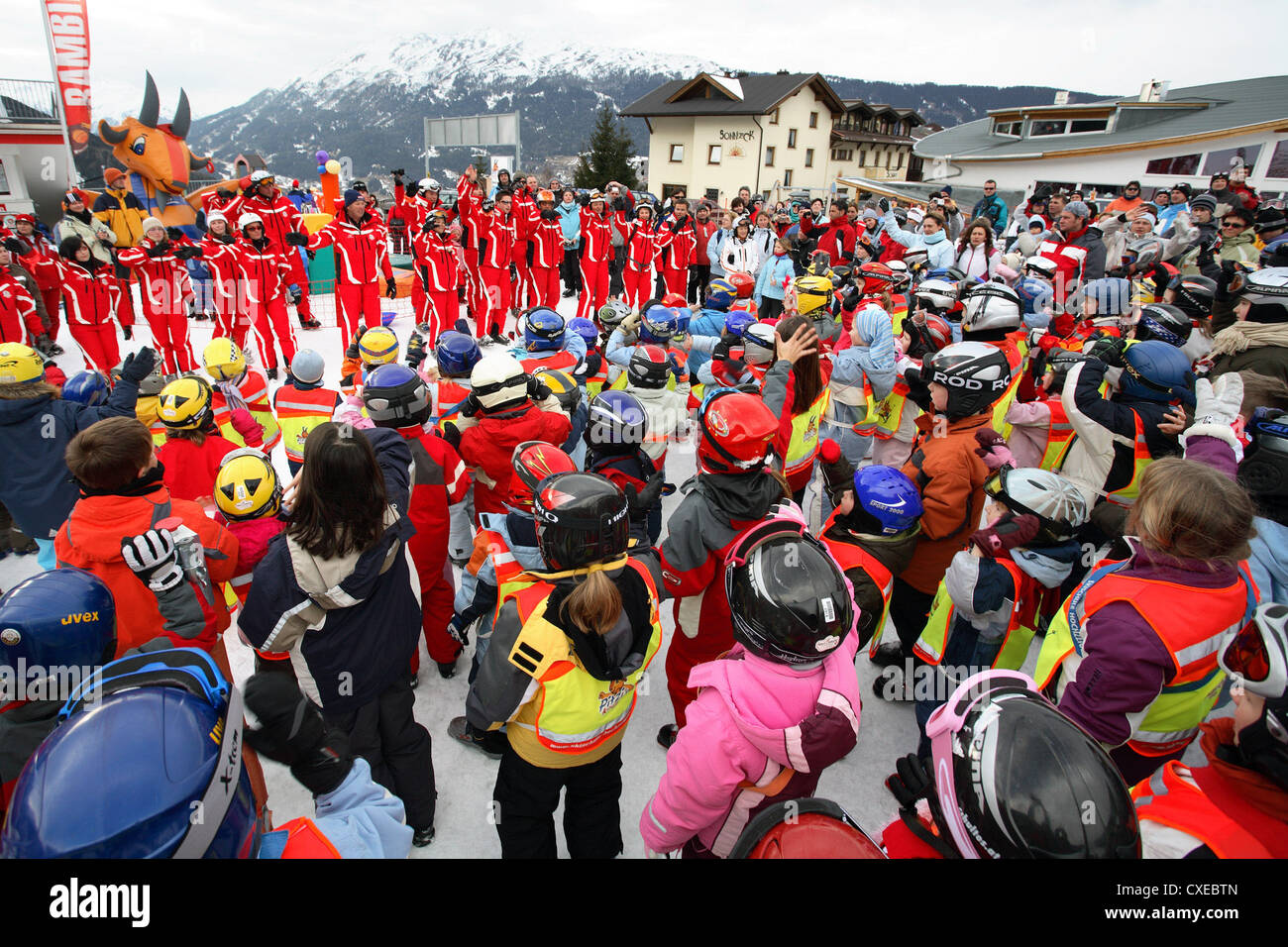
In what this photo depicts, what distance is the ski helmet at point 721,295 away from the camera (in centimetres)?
686

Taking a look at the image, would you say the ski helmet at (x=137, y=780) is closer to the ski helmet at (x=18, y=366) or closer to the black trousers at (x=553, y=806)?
the black trousers at (x=553, y=806)

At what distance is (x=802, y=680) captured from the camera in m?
1.67

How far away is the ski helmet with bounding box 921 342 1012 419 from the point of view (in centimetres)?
297

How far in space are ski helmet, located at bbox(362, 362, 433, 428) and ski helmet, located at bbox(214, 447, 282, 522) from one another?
1.79 feet

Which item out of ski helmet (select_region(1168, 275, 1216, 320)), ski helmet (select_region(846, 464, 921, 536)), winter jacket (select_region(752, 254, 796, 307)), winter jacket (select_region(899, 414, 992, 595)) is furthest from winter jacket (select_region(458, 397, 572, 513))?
winter jacket (select_region(752, 254, 796, 307))

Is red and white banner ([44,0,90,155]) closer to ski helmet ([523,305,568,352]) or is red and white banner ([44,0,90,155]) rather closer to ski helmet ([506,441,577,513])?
ski helmet ([523,305,568,352])

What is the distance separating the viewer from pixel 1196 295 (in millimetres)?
4867

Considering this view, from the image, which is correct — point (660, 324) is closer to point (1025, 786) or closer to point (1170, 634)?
point (1170, 634)

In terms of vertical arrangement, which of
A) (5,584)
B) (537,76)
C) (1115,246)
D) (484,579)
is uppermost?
(537,76)
